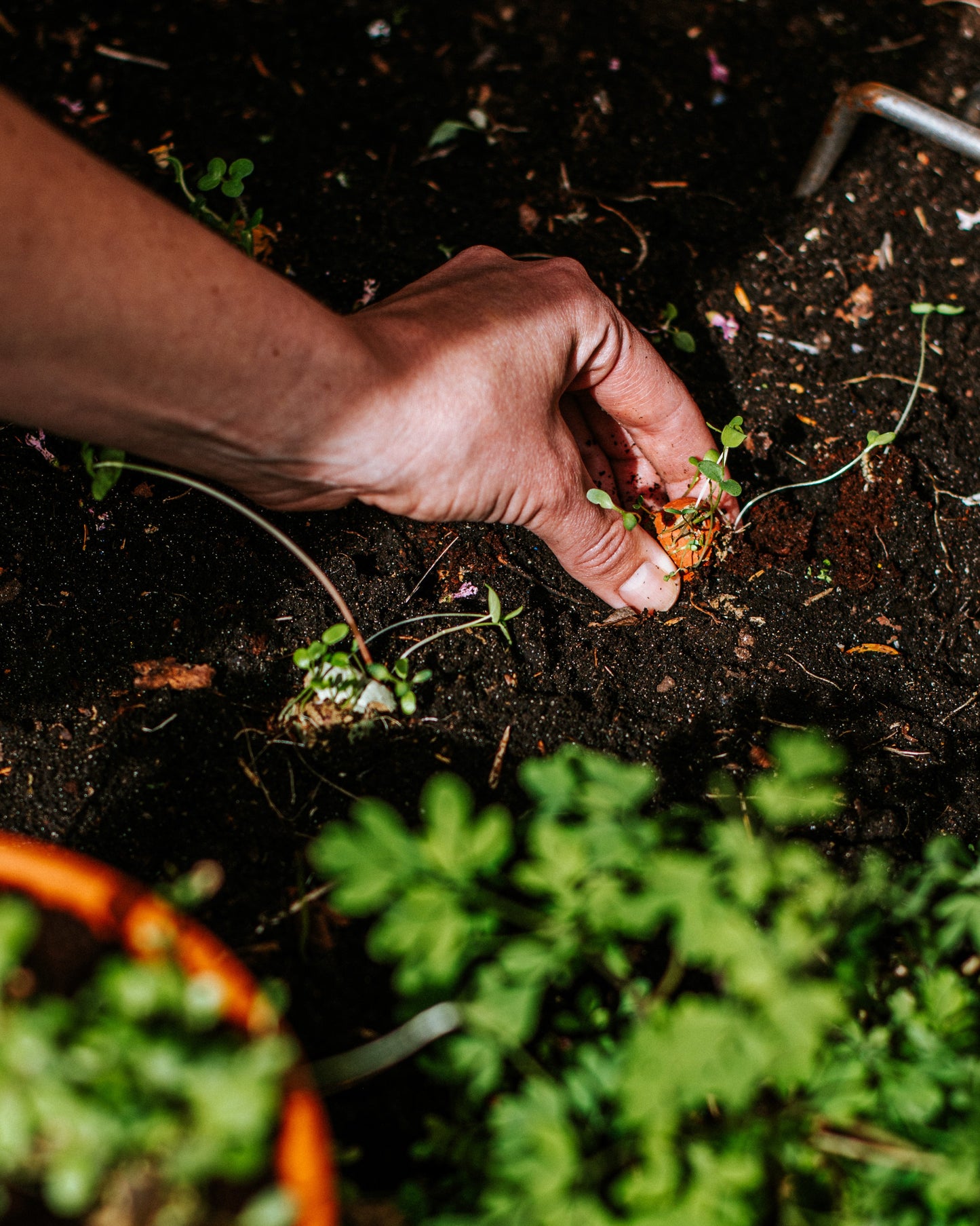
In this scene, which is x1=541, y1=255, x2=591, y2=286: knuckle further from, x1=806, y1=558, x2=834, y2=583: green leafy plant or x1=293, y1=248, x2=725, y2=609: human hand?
x1=806, y1=558, x2=834, y2=583: green leafy plant

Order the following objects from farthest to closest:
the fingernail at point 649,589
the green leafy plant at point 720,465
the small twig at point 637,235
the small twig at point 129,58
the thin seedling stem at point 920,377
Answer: the small twig at point 129,58 → the small twig at point 637,235 → the thin seedling stem at point 920,377 → the fingernail at point 649,589 → the green leafy plant at point 720,465

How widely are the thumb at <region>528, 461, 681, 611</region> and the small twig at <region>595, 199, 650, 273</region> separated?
2.74 feet

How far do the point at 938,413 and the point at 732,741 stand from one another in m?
1.08

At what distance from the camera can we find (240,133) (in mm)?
2131

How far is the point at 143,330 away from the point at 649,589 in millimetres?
1098

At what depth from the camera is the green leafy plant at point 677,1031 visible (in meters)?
0.80

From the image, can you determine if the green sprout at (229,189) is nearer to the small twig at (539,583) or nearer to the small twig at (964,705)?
the small twig at (539,583)

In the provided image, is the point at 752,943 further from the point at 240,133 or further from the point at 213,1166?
Answer: the point at 240,133

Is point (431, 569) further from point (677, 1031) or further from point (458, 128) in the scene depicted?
point (458, 128)

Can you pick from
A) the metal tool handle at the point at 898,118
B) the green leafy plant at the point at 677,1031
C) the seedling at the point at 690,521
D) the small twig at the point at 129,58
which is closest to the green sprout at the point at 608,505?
the seedling at the point at 690,521

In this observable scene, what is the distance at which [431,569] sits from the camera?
1.71 metres

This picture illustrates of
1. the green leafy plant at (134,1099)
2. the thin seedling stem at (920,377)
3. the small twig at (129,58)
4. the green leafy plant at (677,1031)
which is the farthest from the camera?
the small twig at (129,58)

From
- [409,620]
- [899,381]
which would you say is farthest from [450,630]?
[899,381]

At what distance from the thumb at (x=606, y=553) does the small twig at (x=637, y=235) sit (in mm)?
837
